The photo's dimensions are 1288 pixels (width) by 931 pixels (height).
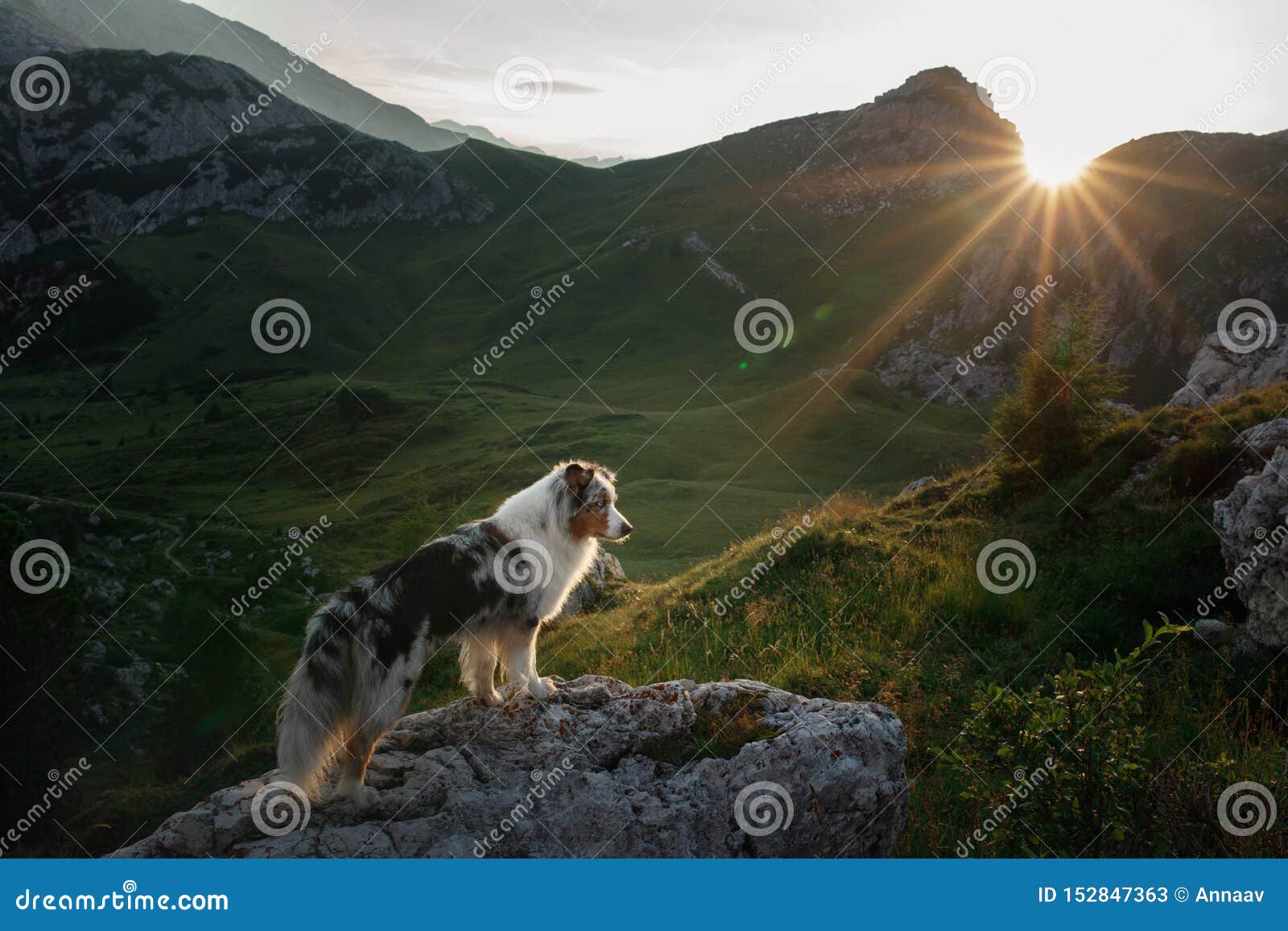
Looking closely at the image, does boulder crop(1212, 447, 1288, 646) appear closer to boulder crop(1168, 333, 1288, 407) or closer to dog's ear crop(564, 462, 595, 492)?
dog's ear crop(564, 462, 595, 492)

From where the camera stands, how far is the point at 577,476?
8977mm

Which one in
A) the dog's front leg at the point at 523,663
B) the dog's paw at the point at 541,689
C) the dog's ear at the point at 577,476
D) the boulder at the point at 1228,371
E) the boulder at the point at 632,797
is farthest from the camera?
the boulder at the point at 1228,371

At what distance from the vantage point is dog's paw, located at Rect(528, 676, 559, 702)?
832 cm

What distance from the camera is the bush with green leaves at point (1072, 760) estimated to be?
621cm

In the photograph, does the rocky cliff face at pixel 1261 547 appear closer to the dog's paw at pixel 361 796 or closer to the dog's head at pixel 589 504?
the dog's head at pixel 589 504

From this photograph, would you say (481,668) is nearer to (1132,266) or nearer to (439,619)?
(439,619)

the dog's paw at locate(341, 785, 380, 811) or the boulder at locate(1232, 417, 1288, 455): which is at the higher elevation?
the boulder at locate(1232, 417, 1288, 455)

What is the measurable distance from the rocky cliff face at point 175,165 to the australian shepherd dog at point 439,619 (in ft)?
619

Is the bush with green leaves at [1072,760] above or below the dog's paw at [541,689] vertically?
above

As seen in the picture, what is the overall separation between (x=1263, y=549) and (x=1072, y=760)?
6227 mm

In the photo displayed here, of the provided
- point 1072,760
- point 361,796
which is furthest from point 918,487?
point 361,796

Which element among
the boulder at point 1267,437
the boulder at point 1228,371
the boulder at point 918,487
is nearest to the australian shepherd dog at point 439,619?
the boulder at point 1267,437

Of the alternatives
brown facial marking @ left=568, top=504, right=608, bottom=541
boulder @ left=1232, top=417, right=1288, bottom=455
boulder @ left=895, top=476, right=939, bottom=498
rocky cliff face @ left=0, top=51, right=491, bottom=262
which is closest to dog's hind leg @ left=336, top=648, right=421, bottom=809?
brown facial marking @ left=568, top=504, right=608, bottom=541

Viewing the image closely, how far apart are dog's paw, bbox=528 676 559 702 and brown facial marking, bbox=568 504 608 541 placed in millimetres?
1731
